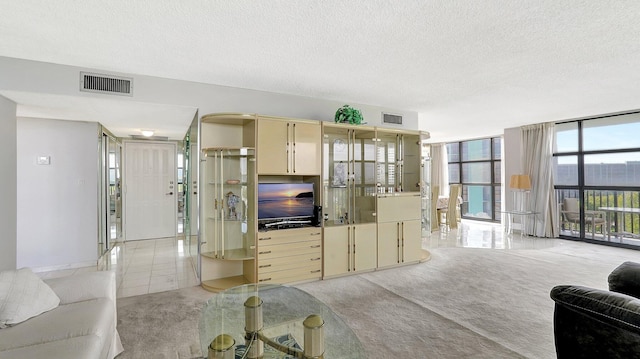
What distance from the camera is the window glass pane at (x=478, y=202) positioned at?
868 centimetres

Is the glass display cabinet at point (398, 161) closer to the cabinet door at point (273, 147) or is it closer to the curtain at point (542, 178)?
the cabinet door at point (273, 147)

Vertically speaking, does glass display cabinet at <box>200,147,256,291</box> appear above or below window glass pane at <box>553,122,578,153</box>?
below

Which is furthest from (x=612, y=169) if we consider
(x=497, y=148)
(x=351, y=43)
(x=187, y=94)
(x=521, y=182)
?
(x=187, y=94)

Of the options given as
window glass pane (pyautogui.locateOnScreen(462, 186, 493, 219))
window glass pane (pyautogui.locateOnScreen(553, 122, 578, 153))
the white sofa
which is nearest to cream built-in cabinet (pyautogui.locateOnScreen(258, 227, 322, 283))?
the white sofa

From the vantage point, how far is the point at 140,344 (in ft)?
7.90

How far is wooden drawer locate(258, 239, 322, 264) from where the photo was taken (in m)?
3.64

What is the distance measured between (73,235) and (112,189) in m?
1.53

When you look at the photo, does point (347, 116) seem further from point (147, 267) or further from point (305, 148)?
point (147, 267)

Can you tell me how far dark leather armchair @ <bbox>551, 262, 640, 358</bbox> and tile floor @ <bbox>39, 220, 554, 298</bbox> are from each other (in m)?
3.69

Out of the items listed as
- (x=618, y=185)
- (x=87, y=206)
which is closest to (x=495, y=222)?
(x=618, y=185)

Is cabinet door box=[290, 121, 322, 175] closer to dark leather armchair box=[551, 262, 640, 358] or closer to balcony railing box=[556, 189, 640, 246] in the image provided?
dark leather armchair box=[551, 262, 640, 358]

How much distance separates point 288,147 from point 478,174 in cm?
710

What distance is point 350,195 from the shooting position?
14.4 feet

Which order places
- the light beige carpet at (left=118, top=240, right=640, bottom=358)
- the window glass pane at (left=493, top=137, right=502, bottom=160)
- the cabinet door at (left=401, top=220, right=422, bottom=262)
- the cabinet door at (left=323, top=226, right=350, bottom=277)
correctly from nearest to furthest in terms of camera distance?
the light beige carpet at (left=118, top=240, right=640, bottom=358)
the cabinet door at (left=323, top=226, right=350, bottom=277)
the cabinet door at (left=401, top=220, right=422, bottom=262)
the window glass pane at (left=493, top=137, right=502, bottom=160)
